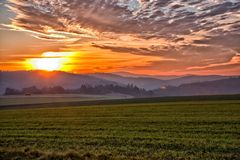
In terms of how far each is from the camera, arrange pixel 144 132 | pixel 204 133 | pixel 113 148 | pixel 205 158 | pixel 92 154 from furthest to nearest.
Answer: pixel 144 132
pixel 204 133
pixel 113 148
pixel 92 154
pixel 205 158

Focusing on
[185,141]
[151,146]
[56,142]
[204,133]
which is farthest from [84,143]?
[204,133]

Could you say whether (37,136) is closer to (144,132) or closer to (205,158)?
(144,132)

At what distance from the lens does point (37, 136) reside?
104ft

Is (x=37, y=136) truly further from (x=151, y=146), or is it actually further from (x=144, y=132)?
(x=151, y=146)

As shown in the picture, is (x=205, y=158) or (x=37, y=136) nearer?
(x=205, y=158)

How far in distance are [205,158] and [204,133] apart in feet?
32.0

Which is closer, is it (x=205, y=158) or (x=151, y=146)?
(x=205, y=158)

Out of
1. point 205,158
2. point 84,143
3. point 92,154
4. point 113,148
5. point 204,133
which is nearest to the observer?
point 205,158

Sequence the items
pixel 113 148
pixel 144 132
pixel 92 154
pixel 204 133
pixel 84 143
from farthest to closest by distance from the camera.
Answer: pixel 144 132 < pixel 204 133 < pixel 84 143 < pixel 113 148 < pixel 92 154

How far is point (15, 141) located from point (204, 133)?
14657 millimetres

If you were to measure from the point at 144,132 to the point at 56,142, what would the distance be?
298 inches

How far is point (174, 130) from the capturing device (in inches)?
1241

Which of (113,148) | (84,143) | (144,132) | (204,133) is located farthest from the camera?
(144,132)

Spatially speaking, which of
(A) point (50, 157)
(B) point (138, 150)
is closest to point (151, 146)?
(B) point (138, 150)
